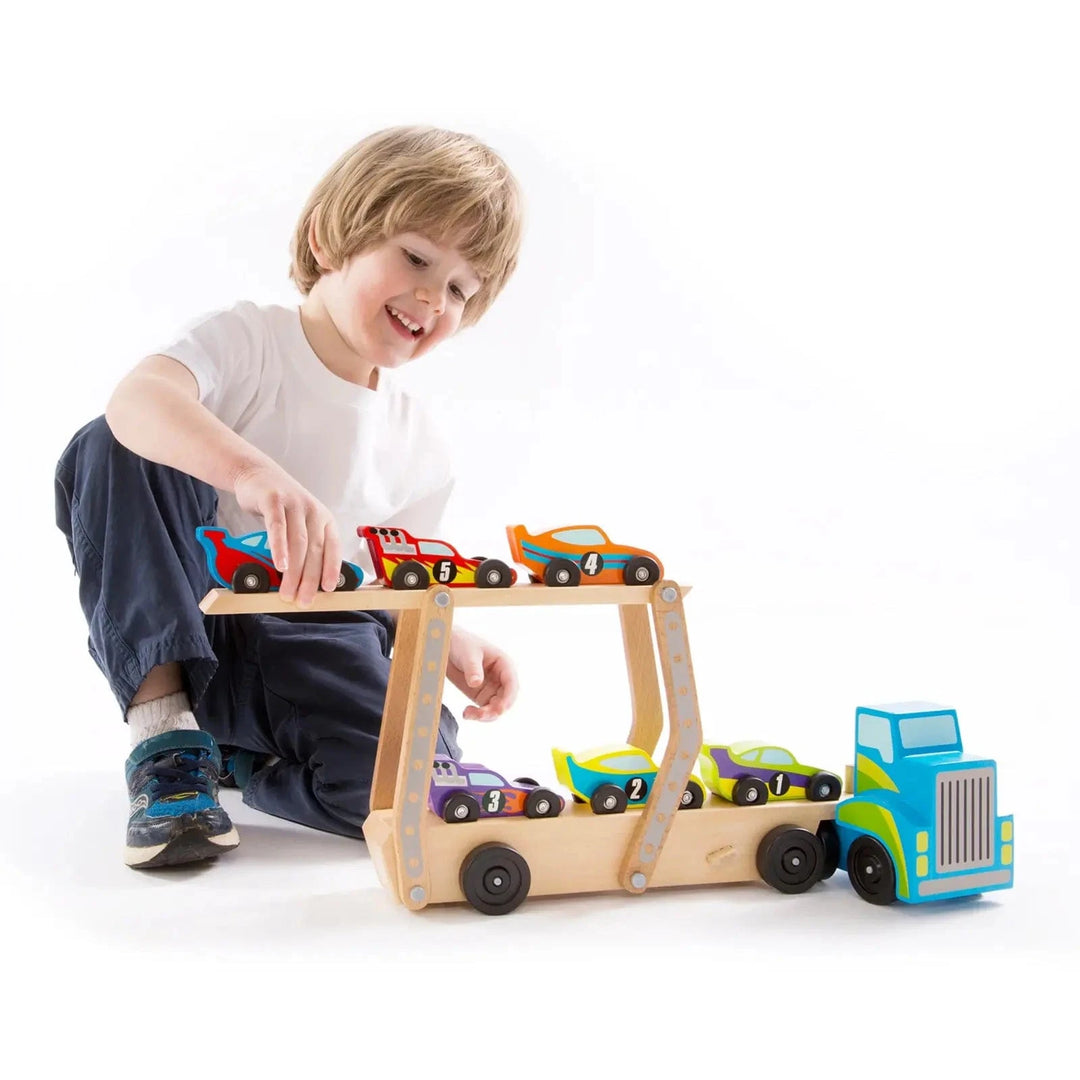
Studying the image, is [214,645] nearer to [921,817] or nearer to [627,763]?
[627,763]

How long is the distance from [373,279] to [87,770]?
2.84 feet

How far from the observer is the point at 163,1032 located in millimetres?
863

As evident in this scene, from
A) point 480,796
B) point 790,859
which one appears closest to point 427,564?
point 480,796

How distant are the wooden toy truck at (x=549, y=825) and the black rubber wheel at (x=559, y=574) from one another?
0.01m

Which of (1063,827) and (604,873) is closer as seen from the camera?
(604,873)

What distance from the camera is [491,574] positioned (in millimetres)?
1140

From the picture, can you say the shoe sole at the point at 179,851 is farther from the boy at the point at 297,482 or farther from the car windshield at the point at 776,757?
the car windshield at the point at 776,757

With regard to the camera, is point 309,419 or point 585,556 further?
point 309,419

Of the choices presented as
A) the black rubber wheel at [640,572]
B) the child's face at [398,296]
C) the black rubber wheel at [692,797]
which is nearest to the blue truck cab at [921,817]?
the black rubber wheel at [692,797]

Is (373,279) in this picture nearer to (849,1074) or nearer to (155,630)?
(155,630)

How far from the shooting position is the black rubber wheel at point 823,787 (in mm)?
1240

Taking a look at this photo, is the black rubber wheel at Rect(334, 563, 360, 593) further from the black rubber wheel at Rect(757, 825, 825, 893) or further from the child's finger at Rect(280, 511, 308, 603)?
the black rubber wheel at Rect(757, 825, 825, 893)

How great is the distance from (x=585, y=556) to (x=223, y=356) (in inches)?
21.0

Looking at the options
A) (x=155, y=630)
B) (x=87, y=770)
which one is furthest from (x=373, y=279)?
(x=87, y=770)
